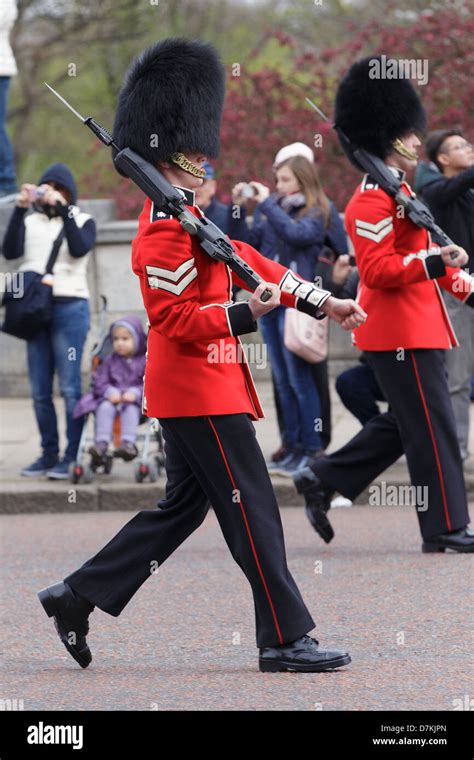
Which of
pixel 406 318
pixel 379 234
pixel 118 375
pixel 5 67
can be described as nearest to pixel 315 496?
pixel 406 318

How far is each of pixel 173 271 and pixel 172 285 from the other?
4cm

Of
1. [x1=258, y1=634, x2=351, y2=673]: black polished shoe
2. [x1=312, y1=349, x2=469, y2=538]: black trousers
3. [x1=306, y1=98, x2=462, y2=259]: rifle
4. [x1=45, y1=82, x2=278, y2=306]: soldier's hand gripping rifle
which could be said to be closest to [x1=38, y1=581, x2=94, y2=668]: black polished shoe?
[x1=258, y1=634, x2=351, y2=673]: black polished shoe

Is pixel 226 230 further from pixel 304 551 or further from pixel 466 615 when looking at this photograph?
pixel 466 615

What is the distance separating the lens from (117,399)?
951 cm

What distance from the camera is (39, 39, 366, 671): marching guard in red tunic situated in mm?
5555

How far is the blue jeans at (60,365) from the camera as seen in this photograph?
974 centimetres

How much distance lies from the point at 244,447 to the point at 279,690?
31.5 inches

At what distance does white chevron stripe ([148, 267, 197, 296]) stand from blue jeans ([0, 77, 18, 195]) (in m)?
7.17

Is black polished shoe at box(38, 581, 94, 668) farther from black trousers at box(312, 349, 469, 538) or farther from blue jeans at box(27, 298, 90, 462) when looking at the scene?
blue jeans at box(27, 298, 90, 462)

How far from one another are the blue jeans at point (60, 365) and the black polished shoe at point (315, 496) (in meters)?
2.22

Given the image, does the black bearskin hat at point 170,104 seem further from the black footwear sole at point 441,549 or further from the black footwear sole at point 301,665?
the black footwear sole at point 441,549

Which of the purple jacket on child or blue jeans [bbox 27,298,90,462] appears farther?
blue jeans [bbox 27,298,90,462]

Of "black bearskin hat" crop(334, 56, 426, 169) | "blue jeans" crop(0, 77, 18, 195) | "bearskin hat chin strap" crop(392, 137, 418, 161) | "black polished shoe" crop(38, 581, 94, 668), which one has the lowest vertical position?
"black polished shoe" crop(38, 581, 94, 668)

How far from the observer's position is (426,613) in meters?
6.44
